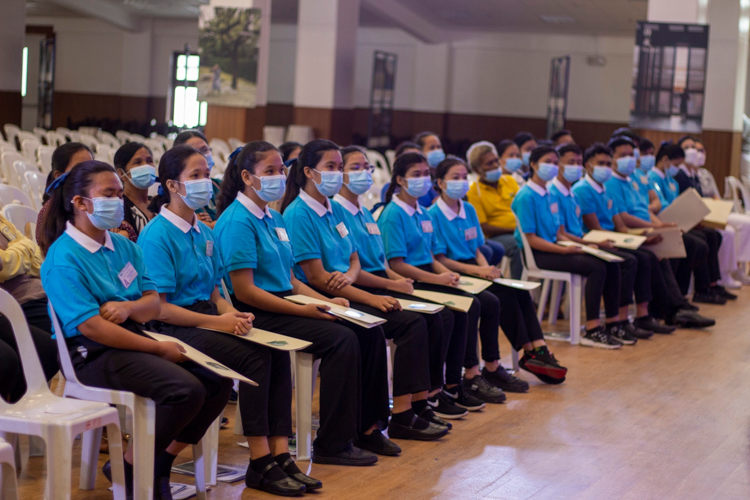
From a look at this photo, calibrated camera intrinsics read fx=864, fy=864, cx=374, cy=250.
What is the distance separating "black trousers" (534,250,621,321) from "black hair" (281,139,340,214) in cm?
218

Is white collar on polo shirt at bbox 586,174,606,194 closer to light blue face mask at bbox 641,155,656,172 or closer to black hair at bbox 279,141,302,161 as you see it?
light blue face mask at bbox 641,155,656,172

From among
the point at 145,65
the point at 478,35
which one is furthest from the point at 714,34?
the point at 145,65

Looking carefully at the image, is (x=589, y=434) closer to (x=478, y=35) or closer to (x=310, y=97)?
(x=310, y=97)

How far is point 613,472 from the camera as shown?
326 centimetres


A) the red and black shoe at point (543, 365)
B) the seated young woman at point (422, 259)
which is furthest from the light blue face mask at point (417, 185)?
the red and black shoe at point (543, 365)

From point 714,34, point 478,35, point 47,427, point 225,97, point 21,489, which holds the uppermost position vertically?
point 478,35

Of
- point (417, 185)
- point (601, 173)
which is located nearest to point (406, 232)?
point (417, 185)

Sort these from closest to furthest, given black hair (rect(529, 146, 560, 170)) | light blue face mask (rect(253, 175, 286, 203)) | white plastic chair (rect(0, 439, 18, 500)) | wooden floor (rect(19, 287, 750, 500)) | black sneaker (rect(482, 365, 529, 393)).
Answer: white plastic chair (rect(0, 439, 18, 500)) → wooden floor (rect(19, 287, 750, 500)) → light blue face mask (rect(253, 175, 286, 203)) → black sneaker (rect(482, 365, 529, 393)) → black hair (rect(529, 146, 560, 170))

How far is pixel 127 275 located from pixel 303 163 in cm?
120

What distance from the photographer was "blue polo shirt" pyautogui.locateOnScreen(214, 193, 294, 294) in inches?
123

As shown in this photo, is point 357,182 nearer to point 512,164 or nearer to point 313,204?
point 313,204

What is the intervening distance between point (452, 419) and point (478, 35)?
53.4 ft

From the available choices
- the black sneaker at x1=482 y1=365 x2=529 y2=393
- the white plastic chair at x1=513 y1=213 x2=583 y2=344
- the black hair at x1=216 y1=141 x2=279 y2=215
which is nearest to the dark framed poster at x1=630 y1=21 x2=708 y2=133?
the white plastic chair at x1=513 y1=213 x2=583 y2=344

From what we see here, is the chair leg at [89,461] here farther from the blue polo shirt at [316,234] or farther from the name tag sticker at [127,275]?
the blue polo shirt at [316,234]
